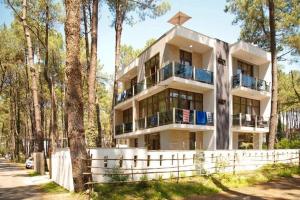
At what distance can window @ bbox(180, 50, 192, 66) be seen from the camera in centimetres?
2588

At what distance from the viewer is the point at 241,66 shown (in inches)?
1165

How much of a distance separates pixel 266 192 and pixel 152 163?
5.42 m

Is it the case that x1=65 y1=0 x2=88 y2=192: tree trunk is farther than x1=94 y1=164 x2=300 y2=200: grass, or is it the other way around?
x1=65 y1=0 x2=88 y2=192: tree trunk

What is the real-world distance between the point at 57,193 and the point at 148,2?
20.1 meters

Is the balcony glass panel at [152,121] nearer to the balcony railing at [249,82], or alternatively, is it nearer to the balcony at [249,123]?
the balcony at [249,123]

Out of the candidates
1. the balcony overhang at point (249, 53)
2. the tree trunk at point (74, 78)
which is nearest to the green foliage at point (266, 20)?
the balcony overhang at point (249, 53)

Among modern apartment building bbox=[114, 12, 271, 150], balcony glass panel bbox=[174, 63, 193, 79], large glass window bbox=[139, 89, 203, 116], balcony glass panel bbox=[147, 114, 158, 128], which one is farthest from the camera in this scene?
balcony glass panel bbox=[147, 114, 158, 128]

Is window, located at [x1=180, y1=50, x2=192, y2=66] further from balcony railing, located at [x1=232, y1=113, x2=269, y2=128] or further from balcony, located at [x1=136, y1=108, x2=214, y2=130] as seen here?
balcony railing, located at [x1=232, y1=113, x2=269, y2=128]

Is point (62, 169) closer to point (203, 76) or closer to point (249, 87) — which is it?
point (203, 76)

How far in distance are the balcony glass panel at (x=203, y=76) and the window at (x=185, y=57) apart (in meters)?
1.76

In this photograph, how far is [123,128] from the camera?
1257 inches

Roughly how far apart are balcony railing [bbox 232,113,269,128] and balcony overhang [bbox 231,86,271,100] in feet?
6.24

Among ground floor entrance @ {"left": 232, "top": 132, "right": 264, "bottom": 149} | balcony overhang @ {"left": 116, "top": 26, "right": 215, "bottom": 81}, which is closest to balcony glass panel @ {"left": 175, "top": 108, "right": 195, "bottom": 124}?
balcony overhang @ {"left": 116, "top": 26, "right": 215, "bottom": 81}

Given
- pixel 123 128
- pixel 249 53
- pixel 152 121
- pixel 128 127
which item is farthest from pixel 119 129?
pixel 249 53
